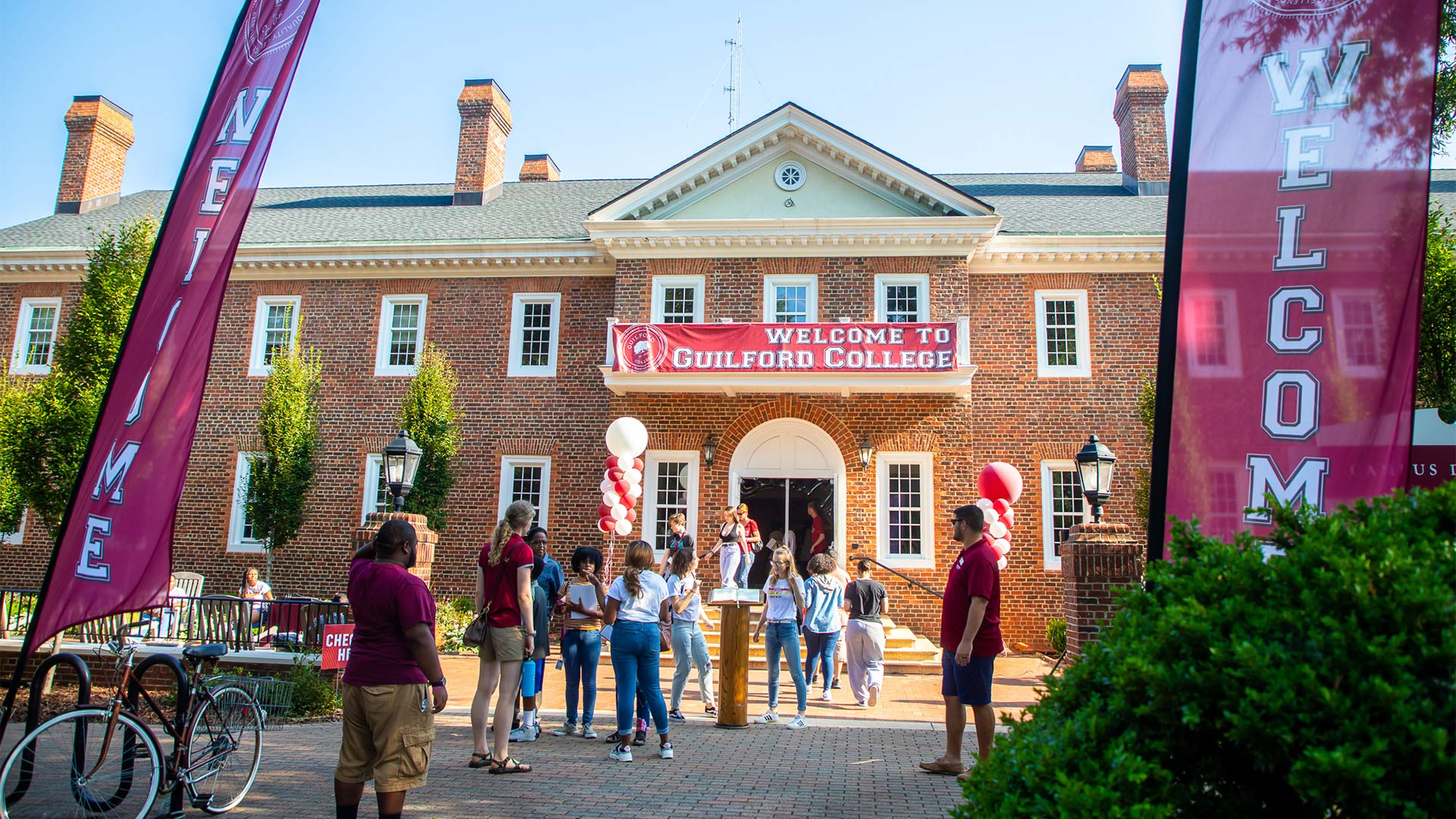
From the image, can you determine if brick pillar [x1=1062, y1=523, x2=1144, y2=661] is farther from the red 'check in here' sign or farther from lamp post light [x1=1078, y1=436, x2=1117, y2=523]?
the red 'check in here' sign

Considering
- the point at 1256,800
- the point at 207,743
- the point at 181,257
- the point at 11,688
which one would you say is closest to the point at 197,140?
the point at 181,257

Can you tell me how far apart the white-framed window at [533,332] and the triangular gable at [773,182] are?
94.7 inches

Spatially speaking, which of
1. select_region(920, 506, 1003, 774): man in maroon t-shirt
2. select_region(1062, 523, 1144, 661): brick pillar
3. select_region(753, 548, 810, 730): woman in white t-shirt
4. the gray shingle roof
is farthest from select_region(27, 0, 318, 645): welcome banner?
the gray shingle roof

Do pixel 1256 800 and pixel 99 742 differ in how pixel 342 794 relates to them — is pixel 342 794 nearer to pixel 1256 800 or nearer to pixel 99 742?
pixel 99 742

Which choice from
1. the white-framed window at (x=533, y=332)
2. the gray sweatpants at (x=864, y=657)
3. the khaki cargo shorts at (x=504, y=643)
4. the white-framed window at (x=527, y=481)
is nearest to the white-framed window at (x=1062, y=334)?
the gray sweatpants at (x=864, y=657)

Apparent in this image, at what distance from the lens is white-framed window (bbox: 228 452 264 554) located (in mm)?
18172

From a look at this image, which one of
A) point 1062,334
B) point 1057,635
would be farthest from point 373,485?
point 1062,334

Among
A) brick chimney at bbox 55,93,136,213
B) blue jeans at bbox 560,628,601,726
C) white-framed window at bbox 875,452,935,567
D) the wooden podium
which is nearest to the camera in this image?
blue jeans at bbox 560,628,601,726

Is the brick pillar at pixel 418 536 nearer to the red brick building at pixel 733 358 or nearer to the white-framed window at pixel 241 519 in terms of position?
the red brick building at pixel 733 358

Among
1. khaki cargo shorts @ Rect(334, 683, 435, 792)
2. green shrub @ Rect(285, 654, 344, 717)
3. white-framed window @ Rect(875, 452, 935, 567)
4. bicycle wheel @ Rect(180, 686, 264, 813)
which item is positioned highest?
white-framed window @ Rect(875, 452, 935, 567)

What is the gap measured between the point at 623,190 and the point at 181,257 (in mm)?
18192

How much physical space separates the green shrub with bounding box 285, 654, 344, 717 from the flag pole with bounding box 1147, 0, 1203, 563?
8732 mm

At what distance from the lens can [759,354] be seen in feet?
52.1

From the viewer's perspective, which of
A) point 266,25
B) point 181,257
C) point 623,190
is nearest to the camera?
point 181,257
